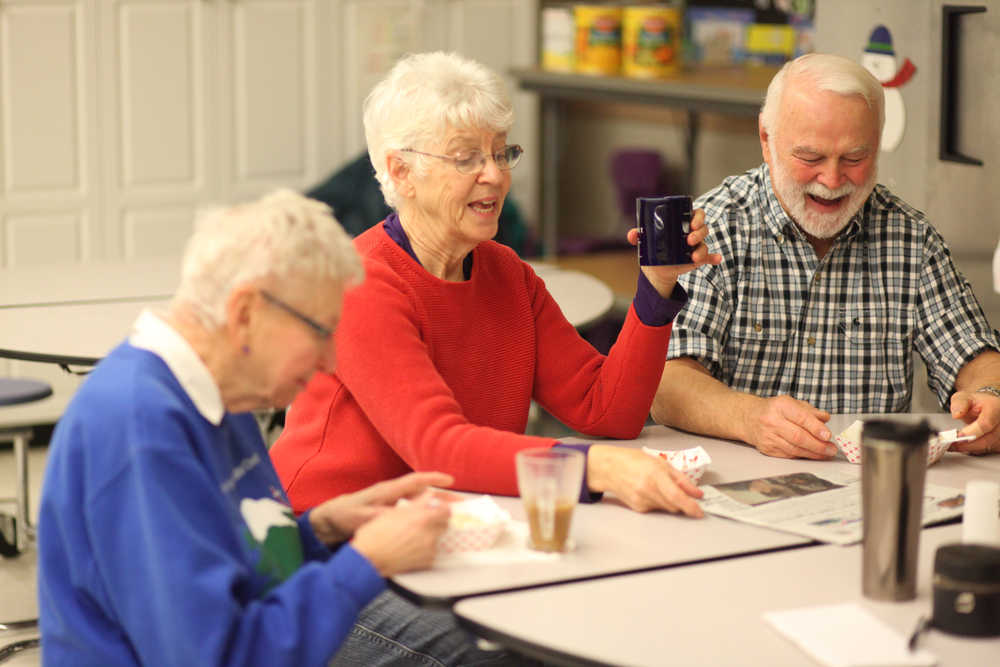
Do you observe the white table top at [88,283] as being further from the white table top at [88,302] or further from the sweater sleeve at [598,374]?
the sweater sleeve at [598,374]

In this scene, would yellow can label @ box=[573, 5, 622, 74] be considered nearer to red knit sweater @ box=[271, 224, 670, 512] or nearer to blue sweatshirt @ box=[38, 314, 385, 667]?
red knit sweater @ box=[271, 224, 670, 512]

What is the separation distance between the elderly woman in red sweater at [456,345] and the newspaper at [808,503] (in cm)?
7

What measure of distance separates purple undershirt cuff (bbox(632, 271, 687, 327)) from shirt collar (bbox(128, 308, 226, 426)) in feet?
2.65

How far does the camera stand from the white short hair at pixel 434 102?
1.95 metres

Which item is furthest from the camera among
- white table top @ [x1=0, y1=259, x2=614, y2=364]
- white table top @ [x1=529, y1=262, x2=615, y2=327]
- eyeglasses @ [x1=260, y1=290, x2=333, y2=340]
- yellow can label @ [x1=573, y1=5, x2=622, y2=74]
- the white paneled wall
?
yellow can label @ [x1=573, y1=5, x2=622, y2=74]

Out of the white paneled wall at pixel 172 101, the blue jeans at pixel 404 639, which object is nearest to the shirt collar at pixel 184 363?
the blue jeans at pixel 404 639

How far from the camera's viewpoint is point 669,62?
15.8 ft

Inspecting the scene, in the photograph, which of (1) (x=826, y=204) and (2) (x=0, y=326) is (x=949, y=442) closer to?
(1) (x=826, y=204)

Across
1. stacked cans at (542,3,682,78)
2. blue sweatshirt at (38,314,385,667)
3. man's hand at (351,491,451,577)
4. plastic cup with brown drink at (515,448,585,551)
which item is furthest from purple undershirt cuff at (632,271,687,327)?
stacked cans at (542,3,682,78)

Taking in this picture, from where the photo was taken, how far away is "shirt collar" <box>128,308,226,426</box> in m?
1.42

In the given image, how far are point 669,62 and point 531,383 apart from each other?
2.96m

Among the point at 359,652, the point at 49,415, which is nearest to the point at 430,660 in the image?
the point at 359,652

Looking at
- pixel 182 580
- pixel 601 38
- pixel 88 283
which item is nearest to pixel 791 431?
pixel 182 580

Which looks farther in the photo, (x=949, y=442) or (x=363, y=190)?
(x=363, y=190)
